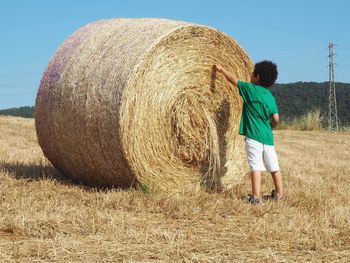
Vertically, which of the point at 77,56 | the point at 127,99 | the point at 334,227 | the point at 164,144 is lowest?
the point at 334,227

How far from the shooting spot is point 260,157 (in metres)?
Answer: 6.56

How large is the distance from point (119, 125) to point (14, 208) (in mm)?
1309

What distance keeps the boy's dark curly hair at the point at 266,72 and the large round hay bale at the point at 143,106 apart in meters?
0.53

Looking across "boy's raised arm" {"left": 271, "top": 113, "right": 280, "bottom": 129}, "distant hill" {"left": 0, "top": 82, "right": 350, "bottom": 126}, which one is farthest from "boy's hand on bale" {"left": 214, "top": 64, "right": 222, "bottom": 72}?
"distant hill" {"left": 0, "top": 82, "right": 350, "bottom": 126}

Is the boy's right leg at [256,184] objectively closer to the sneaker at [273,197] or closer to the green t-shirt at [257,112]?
the sneaker at [273,197]

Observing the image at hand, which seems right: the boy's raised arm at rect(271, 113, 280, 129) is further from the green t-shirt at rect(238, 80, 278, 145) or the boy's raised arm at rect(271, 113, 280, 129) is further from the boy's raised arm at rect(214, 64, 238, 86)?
the boy's raised arm at rect(214, 64, 238, 86)

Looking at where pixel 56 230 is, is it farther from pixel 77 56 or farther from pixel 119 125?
pixel 77 56

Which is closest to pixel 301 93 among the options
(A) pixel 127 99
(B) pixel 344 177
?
(B) pixel 344 177

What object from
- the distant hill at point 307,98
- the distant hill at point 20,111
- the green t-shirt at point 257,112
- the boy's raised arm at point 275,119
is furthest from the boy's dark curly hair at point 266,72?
the distant hill at point 20,111

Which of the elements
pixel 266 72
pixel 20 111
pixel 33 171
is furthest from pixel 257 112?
pixel 20 111

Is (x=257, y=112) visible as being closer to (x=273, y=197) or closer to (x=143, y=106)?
(x=273, y=197)

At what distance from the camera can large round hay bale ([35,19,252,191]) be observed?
6172 millimetres

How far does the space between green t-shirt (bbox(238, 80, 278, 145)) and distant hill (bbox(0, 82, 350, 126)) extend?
104 feet

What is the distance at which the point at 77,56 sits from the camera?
22.1 feet
